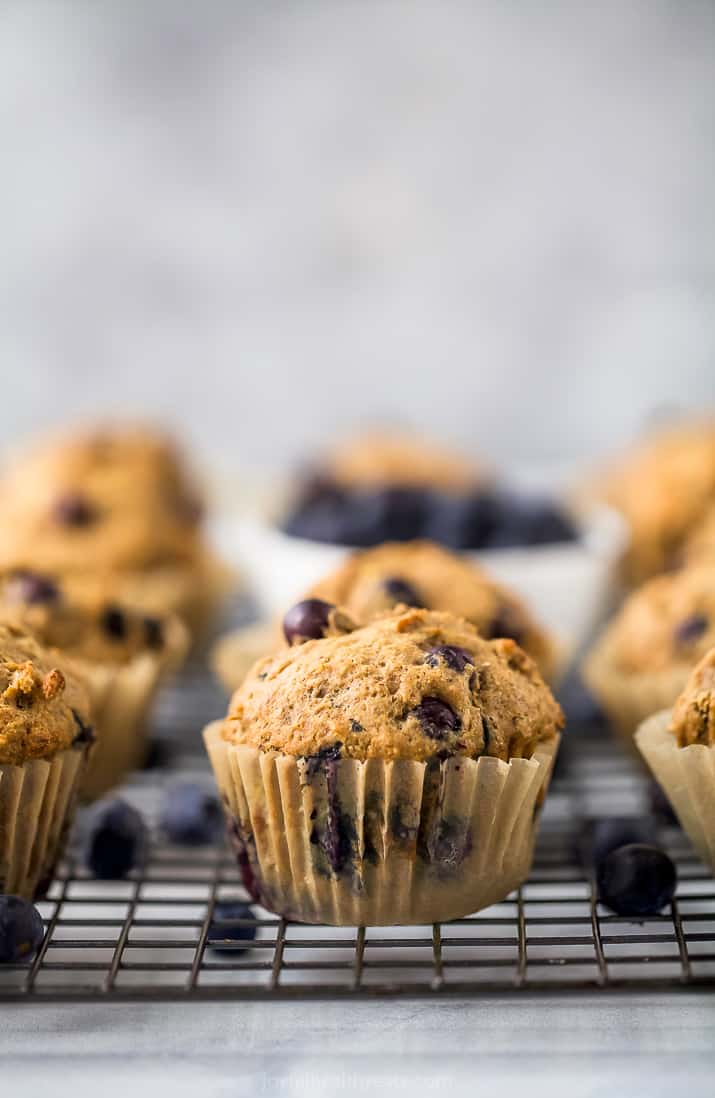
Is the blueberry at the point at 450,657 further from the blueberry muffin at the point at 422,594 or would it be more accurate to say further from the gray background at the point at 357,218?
the gray background at the point at 357,218

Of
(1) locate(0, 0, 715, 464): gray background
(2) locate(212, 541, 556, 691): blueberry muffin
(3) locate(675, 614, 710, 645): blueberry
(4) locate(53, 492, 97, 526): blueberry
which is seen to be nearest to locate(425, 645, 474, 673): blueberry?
(2) locate(212, 541, 556, 691): blueberry muffin

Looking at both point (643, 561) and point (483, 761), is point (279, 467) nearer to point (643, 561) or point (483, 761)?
point (643, 561)

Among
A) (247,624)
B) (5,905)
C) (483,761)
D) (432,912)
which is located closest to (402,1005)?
(432,912)

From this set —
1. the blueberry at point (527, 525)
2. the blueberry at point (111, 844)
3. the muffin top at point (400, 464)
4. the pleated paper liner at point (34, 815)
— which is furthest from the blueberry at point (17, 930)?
the muffin top at point (400, 464)

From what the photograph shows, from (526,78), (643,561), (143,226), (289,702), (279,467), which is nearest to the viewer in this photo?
(289,702)

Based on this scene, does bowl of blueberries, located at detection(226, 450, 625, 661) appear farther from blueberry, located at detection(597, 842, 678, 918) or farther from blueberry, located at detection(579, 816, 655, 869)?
blueberry, located at detection(597, 842, 678, 918)
